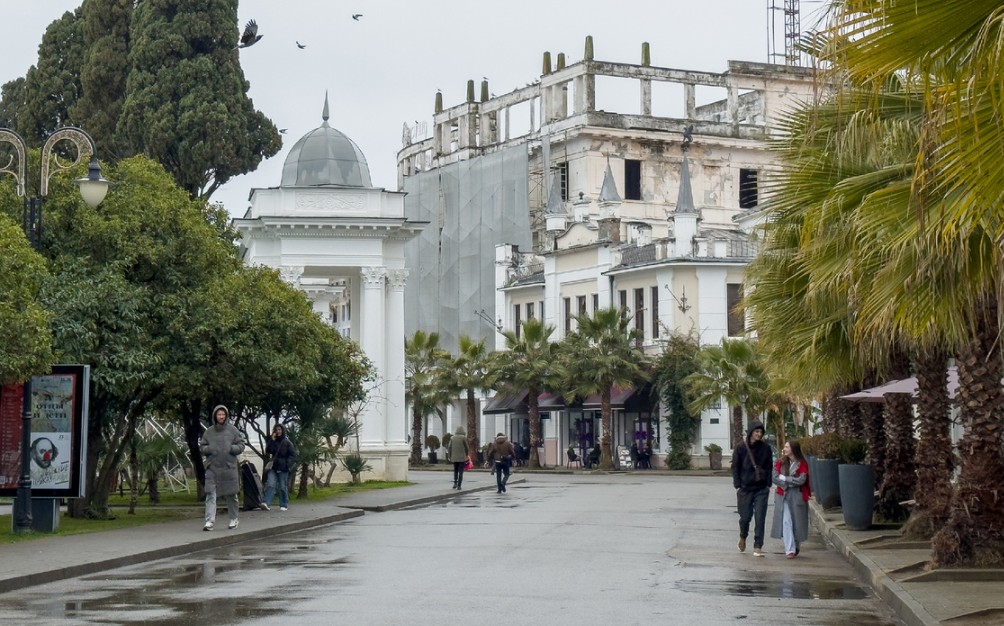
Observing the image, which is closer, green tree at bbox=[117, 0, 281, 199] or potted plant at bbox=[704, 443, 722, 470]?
green tree at bbox=[117, 0, 281, 199]

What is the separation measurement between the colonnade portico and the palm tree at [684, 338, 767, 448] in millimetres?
14458

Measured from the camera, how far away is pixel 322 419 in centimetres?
3697

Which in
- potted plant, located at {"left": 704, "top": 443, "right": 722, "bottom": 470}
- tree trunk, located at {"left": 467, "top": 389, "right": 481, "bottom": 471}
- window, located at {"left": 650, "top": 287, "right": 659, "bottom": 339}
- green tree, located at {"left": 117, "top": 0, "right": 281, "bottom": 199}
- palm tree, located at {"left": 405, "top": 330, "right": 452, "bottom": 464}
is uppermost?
green tree, located at {"left": 117, "top": 0, "right": 281, "bottom": 199}

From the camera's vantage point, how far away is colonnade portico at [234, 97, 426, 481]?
162 ft

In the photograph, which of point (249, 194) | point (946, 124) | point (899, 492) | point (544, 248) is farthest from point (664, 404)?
point (946, 124)

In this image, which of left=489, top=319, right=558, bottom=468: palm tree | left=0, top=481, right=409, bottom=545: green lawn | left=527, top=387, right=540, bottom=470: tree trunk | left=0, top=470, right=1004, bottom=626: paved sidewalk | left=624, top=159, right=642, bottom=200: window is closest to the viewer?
left=0, top=470, right=1004, bottom=626: paved sidewalk

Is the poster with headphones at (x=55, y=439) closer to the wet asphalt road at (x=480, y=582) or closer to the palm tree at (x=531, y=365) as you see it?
the wet asphalt road at (x=480, y=582)

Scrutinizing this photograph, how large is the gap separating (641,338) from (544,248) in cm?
1530

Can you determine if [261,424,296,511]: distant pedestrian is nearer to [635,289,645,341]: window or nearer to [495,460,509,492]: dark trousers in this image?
[495,460,509,492]: dark trousers

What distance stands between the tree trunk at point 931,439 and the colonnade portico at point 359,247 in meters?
29.8

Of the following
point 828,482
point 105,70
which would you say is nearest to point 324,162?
point 105,70

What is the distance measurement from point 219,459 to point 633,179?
63237 millimetres

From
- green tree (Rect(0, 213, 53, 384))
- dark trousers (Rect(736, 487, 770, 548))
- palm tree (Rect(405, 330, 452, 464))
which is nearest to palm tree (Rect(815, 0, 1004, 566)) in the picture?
dark trousers (Rect(736, 487, 770, 548))

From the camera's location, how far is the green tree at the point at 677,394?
2517 inches
